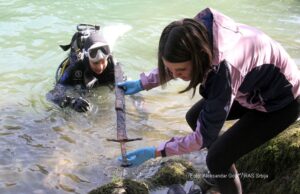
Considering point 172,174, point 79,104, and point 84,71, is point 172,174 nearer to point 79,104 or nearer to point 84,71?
point 79,104

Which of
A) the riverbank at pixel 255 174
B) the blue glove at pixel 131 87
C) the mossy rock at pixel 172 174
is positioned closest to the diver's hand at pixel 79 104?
the blue glove at pixel 131 87

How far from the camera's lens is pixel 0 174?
4906 millimetres

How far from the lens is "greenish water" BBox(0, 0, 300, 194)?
16.4 ft

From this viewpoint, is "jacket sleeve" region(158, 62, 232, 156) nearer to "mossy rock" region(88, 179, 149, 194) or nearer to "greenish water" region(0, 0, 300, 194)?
"mossy rock" region(88, 179, 149, 194)

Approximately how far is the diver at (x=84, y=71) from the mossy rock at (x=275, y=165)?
9.68ft

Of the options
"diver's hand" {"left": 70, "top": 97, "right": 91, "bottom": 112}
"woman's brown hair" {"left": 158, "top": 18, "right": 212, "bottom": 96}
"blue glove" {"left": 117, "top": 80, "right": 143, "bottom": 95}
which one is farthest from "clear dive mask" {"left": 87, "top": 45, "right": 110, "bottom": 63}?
"woman's brown hair" {"left": 158, "top": 18, "right": 212, "bottom": 96}

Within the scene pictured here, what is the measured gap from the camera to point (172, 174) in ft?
13.1

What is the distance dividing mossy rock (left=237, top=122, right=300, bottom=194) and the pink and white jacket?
0.70 meters

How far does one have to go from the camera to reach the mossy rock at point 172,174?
398cm

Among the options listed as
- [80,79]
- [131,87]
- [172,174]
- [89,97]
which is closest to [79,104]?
[80,79]

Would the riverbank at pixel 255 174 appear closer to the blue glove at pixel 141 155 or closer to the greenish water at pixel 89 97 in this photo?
the blue glove at pixel 141 155

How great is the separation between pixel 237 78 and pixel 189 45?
0.38 m

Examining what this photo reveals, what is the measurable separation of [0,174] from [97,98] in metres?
2.28

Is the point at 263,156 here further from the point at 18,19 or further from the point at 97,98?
the point at 18,19
